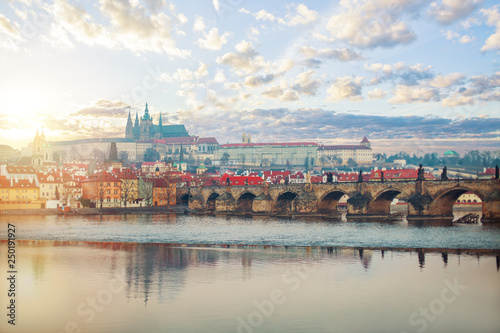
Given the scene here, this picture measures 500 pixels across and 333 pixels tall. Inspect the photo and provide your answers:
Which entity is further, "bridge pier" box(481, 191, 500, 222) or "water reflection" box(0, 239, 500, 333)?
"bridge pier" box(481, 191, 500, 222)

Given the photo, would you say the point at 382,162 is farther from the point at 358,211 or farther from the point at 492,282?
the point at 492,282

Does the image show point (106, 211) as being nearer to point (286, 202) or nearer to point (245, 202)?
point (245, 202)

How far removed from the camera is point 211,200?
71188 millimetres

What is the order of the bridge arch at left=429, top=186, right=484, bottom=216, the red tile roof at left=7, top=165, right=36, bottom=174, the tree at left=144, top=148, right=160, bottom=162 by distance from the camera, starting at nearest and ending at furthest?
the bridge arch at left=429, top=186, right=484, bottom=216
the red tile roof at left=7, top=165, right=36, bottom=174
the tree at left=144, top=148, right=160, bottom=162

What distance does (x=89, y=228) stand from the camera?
1615 inches

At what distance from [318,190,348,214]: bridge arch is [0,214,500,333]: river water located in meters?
22.5

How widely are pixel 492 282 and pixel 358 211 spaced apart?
108ft

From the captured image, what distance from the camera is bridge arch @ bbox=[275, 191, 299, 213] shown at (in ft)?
200

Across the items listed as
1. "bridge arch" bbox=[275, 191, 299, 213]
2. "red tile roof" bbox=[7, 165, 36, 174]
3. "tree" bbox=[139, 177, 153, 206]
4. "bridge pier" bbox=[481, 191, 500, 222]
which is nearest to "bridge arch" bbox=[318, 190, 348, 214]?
"bridge arch" bbox=[275, 191, 299, 213]

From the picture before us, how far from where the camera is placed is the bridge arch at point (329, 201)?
57000 mm

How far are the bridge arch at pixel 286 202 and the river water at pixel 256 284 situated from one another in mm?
26469

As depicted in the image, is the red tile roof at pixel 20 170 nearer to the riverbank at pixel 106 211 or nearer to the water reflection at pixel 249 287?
the riverbank at pixel 106 211

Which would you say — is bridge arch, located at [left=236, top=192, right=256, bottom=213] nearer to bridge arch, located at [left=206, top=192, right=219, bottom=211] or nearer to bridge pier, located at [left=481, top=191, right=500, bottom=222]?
bridge arch, located at [left=206, top=192, right=219, bottom=211]

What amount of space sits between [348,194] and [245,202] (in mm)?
16947
